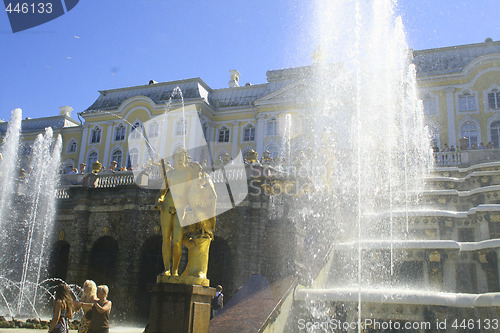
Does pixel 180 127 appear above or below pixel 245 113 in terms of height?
below

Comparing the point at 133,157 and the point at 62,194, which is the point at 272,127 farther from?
the point at 62,194

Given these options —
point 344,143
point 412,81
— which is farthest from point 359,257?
point 412,81

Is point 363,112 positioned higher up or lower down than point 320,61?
lower down


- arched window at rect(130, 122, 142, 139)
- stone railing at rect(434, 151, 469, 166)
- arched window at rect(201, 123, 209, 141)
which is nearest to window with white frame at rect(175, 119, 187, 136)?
arched window at rect(201, 123, 209, 141)

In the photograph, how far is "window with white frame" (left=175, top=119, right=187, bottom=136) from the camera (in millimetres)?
36844

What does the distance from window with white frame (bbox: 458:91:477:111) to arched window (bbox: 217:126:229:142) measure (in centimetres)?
1776

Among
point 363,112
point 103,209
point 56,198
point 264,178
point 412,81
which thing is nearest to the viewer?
point 264,178

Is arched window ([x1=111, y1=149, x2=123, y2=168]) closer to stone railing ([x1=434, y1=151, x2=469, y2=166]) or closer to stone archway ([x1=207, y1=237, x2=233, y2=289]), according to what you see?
stone archway ([x1=207, y1=237, x2=233, y2=289])

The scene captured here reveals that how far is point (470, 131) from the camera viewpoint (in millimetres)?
31016

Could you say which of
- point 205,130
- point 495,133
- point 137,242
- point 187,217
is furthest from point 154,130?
point 187,217

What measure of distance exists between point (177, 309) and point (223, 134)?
32771 millimetres

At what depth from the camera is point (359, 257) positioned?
925 cm

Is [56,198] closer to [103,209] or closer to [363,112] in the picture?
[103,209]

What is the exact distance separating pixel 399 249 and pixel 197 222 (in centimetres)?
445
